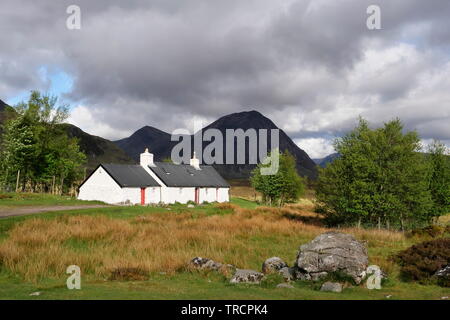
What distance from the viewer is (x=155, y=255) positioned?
51.1ft

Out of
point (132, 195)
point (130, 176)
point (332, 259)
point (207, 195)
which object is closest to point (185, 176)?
point (207, 195)

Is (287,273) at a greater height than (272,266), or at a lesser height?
lesser

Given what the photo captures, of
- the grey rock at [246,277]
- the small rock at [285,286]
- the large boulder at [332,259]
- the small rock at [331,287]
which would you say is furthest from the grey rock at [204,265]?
the small rock at [331,287]

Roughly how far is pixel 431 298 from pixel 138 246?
40.1 feet

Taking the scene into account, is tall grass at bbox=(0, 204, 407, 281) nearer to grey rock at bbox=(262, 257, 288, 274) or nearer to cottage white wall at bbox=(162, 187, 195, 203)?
grey rock at bbox=(262, 257, 288, 274)

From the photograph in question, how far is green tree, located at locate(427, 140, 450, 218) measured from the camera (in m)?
39.0

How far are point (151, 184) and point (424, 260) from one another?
40.5 meters

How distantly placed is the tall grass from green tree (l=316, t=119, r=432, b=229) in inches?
206

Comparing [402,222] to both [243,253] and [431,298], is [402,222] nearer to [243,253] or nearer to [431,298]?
[243,253]

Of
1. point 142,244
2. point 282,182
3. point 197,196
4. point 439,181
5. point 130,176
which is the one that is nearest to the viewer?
point 142,244

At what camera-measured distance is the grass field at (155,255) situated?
404 inches

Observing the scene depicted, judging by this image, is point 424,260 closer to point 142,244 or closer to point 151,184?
point 142,244

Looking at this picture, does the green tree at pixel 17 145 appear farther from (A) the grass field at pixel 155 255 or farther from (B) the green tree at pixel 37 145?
(A) the grass field at pixel 155 255

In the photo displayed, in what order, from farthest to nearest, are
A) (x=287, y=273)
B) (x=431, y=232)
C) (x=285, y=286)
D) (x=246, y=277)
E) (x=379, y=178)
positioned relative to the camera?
(x=379, y=178)
(x=431, y=232)
(x=287, y=273)
(x=246, y=277)
(x=285, y=286)
